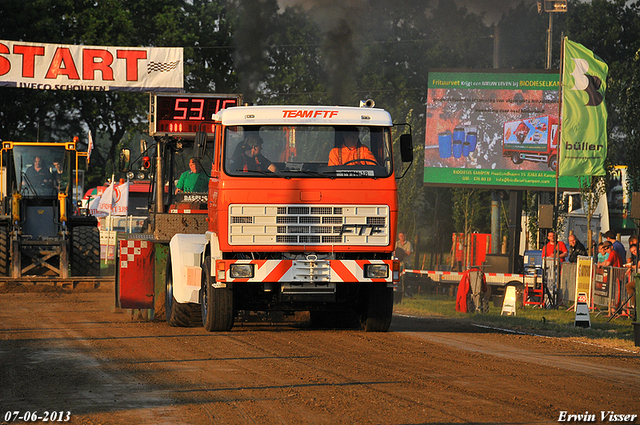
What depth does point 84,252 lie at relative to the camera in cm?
2389

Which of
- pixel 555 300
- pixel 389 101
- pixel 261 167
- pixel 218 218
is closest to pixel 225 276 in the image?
pixel 218 218

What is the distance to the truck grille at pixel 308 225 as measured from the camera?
38.8ft

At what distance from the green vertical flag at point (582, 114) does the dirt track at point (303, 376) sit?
13086 millimetres

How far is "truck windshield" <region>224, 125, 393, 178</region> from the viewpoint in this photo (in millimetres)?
11953

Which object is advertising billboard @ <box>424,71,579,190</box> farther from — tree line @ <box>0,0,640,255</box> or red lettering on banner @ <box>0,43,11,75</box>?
red lettering on banner @ <box>0,43,11,75</box>

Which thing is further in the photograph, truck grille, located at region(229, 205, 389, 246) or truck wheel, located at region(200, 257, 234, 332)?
truck wheel, located at region(200, 257, 234, 332)

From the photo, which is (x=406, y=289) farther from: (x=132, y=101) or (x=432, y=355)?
(x=132, y=101)

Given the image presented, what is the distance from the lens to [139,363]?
9.91m

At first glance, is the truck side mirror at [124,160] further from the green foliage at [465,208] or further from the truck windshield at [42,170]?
the green foliage at [465,208]

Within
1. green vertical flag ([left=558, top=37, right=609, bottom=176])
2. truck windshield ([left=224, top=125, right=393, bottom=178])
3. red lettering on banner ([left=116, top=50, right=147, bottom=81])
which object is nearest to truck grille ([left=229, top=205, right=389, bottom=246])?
truck windshield ([left=224, top=125, right=393, bottom=178])

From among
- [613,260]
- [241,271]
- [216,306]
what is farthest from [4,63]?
[241,271]

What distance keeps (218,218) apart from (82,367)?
117 inches

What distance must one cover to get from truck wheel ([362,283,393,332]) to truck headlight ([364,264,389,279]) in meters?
0.55

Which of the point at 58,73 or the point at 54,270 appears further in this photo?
the point at 58,73
